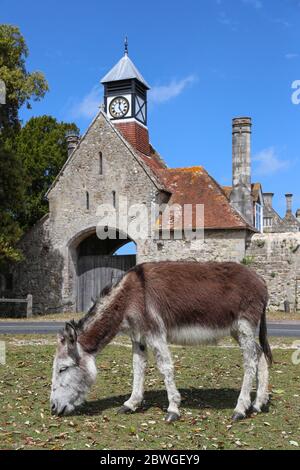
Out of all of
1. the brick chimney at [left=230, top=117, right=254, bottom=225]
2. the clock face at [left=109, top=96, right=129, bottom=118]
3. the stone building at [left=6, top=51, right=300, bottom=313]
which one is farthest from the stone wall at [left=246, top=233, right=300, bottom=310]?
the clock face at [left=109, top=96, right=129, bottom=118]

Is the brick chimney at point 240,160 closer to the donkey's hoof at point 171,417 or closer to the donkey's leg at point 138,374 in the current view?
the donkey's leg at point 138,374

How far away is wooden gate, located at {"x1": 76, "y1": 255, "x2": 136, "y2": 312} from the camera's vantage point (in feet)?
110

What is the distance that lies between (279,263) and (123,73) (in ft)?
48.2

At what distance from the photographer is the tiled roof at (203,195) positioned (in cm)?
3081

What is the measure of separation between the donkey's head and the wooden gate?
2545 centimetres

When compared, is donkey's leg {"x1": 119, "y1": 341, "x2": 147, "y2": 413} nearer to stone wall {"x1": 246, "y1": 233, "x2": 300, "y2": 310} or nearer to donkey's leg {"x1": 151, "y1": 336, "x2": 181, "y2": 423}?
donkey's leg {"x1": 151, "y1": 336, "x2": 181, "y2": 423}

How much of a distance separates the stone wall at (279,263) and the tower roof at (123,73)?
12.4 m

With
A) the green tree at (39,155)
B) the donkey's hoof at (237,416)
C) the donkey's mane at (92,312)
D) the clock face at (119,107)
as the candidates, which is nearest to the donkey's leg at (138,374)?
the donkey's mane at (92,312)

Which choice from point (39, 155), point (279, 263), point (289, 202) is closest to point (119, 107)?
point (39, 155)

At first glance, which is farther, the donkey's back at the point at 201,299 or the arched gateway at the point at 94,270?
the arched gateway at the point at 94,270

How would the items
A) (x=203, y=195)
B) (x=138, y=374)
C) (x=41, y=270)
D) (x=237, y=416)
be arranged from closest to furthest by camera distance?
(x=237, y=416), (x=138, y=374), (x=203, y=195), (x=41, y=270)

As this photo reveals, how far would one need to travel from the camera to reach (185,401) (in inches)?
344

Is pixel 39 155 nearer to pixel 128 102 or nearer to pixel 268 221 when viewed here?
Result: pixel 128 102

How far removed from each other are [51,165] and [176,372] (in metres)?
33.6
